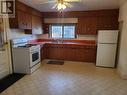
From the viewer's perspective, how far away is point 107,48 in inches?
167

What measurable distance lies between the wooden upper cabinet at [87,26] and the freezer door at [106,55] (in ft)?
3.07

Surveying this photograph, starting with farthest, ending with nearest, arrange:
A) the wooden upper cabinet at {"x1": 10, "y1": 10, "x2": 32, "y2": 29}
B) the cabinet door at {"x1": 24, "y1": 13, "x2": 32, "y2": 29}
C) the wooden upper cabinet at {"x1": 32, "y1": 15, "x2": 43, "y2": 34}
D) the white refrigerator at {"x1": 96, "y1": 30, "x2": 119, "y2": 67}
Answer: the wooden upper cabinet at {"x1": 32, "y1": 15, "x2": 43, "y2": 34} → the white refrigerator at {"x1": 96, "y1": 30, "x2": 119, "y2": 67} → the cabinet door at {"x1": 24, "y1": 13, "x2": 32, "y2": 29} → the wooden upper cabinet at {"x1": 10, "y1": 10, "x2": 32, "y2": 29}

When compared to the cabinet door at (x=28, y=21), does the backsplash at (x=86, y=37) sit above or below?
below

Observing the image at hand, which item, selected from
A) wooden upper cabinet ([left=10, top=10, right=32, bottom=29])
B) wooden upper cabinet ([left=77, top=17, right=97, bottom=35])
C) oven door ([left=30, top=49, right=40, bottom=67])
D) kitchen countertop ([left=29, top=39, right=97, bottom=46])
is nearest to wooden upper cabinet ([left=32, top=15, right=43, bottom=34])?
wooden upper cabinet ([left=10, top=10, right=32, bottom=29])

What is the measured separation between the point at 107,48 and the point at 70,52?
161cm

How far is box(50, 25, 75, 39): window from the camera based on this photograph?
5480 mm

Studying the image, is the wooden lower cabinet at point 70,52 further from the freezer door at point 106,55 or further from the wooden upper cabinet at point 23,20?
the wooden upper cabinet at point 23,20

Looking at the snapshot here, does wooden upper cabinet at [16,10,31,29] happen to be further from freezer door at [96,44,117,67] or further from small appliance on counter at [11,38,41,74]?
freezer door at [96,44,117,67]

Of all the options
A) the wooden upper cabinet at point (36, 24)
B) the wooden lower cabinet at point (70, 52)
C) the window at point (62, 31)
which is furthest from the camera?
the window at point (62, 31)

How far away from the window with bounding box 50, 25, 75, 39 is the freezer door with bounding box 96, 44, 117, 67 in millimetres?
1680

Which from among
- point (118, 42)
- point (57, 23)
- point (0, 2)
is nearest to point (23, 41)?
point (0, 2)

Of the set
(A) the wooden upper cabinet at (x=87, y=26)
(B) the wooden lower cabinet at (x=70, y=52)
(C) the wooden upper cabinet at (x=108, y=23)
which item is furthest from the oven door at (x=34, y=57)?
(C) the wooden upper cabinet at (x=108, y=23)

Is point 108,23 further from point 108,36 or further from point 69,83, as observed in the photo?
point 69,83

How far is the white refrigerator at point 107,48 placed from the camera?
4133mm
